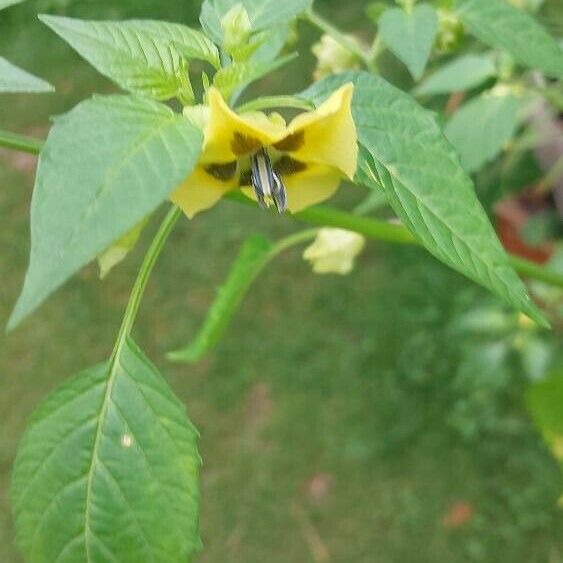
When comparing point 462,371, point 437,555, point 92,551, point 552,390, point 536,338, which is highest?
point 92,551

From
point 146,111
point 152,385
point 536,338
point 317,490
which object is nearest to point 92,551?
point 152,385

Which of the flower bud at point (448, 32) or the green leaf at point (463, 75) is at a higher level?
the flower bud at point (448, 32)

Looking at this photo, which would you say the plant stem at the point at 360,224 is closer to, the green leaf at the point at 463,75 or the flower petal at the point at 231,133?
the flower petal at the point at 231,133

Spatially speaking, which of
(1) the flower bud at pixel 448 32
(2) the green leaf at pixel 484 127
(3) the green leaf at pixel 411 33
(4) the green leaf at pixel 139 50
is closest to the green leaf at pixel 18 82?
(4) the green leaf at pixel 139 50

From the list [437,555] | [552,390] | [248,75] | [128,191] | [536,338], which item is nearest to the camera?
[128,191]

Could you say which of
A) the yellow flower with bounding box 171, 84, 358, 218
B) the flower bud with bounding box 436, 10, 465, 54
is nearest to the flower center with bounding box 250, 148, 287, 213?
the yellow flower with bounding box 171, 84, 358, 218

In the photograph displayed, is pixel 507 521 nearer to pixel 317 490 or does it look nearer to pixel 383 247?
pixel 317 490
